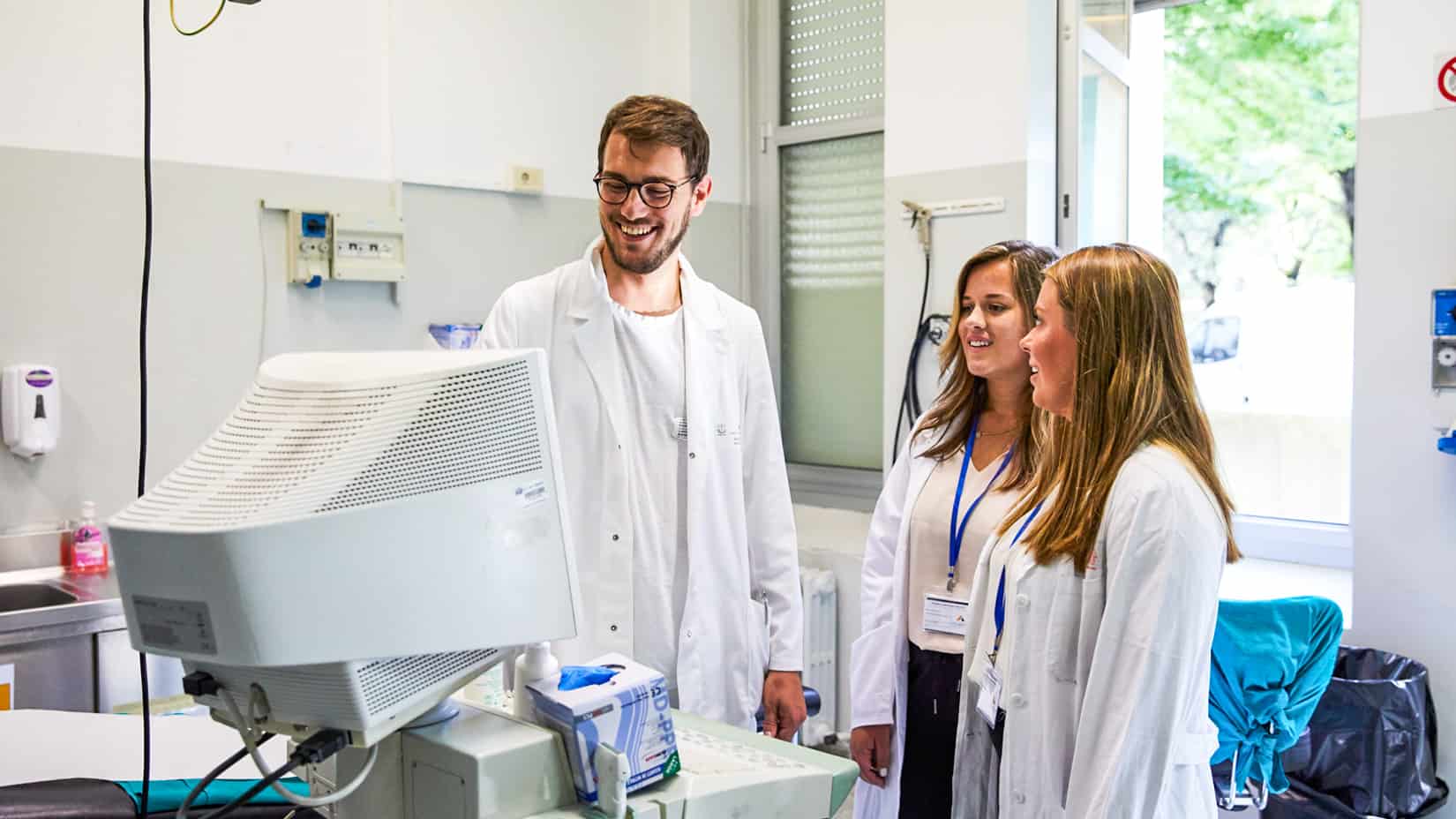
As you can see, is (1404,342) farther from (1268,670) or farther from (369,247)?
(369,247)

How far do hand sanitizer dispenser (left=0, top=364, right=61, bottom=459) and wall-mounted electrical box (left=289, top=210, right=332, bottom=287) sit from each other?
0.68 meters

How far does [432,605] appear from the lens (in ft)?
2.81

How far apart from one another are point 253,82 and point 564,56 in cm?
112

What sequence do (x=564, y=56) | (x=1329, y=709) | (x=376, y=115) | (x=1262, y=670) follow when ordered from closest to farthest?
(x=1262, y=670)
(x=1329, y=709)
(x=376, y=115)
(x=564, y=56)

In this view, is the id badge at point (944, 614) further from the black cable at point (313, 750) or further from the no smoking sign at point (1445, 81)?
the no smoking sign at point (1445, 81)

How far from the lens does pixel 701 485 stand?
1.89 meters

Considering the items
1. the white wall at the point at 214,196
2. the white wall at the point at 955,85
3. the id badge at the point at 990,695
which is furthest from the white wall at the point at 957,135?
the id badge at the point at 990,695

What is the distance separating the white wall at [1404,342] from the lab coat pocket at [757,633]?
1.57 meters

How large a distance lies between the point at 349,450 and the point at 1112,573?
921 mm

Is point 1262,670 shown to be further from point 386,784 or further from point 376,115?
point 376,115

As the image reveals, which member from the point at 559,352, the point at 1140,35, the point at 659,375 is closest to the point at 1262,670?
the point at 659,375

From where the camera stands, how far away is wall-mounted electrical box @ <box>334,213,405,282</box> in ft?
10.6

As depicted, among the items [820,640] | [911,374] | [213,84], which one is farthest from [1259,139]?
[213,84]

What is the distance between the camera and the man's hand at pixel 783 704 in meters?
1.96
